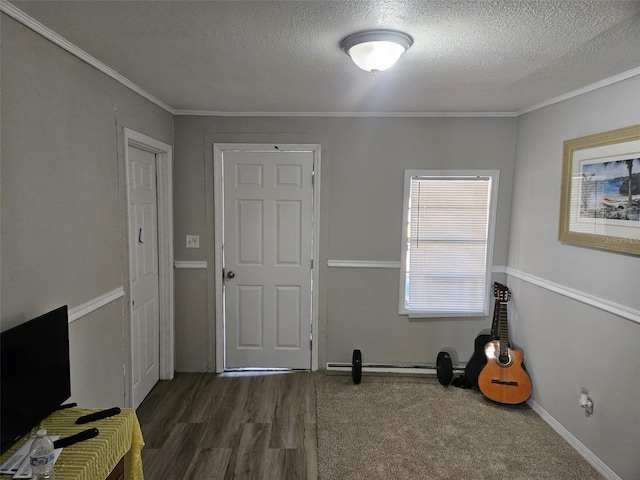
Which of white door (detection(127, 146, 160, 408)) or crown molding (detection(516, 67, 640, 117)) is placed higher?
crown molding (detection(516, 67, 640, 117))

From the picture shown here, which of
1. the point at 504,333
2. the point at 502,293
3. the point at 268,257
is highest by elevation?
the point at 268,257

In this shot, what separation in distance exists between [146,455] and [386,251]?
2.34 meters

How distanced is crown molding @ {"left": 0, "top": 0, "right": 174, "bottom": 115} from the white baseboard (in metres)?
3.65

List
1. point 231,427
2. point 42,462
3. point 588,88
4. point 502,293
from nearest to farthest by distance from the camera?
point 42,462 → point 588,88 → point 231,427 → point 502,293

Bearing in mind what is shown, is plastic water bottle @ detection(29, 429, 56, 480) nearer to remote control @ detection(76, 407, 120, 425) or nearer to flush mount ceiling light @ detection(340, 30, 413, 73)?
remote control @ detection(76, 407, 120, 425)

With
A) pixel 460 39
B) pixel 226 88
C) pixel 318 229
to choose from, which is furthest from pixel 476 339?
pixel 226 88

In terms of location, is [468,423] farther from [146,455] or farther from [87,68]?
[87,68]

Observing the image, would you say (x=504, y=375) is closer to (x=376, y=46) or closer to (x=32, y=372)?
(x=376, y=46)

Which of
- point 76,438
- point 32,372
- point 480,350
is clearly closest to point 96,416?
point 76,438

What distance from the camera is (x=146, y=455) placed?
254 centimetres

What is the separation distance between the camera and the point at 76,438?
5.25ft

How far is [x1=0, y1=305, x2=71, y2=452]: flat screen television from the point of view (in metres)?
1.45

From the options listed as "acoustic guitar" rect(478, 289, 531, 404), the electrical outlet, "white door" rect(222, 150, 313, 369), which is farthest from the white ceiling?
"acoustic guitar" rect(478, 289, 531, 404)

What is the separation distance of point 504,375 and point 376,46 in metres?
2.63
